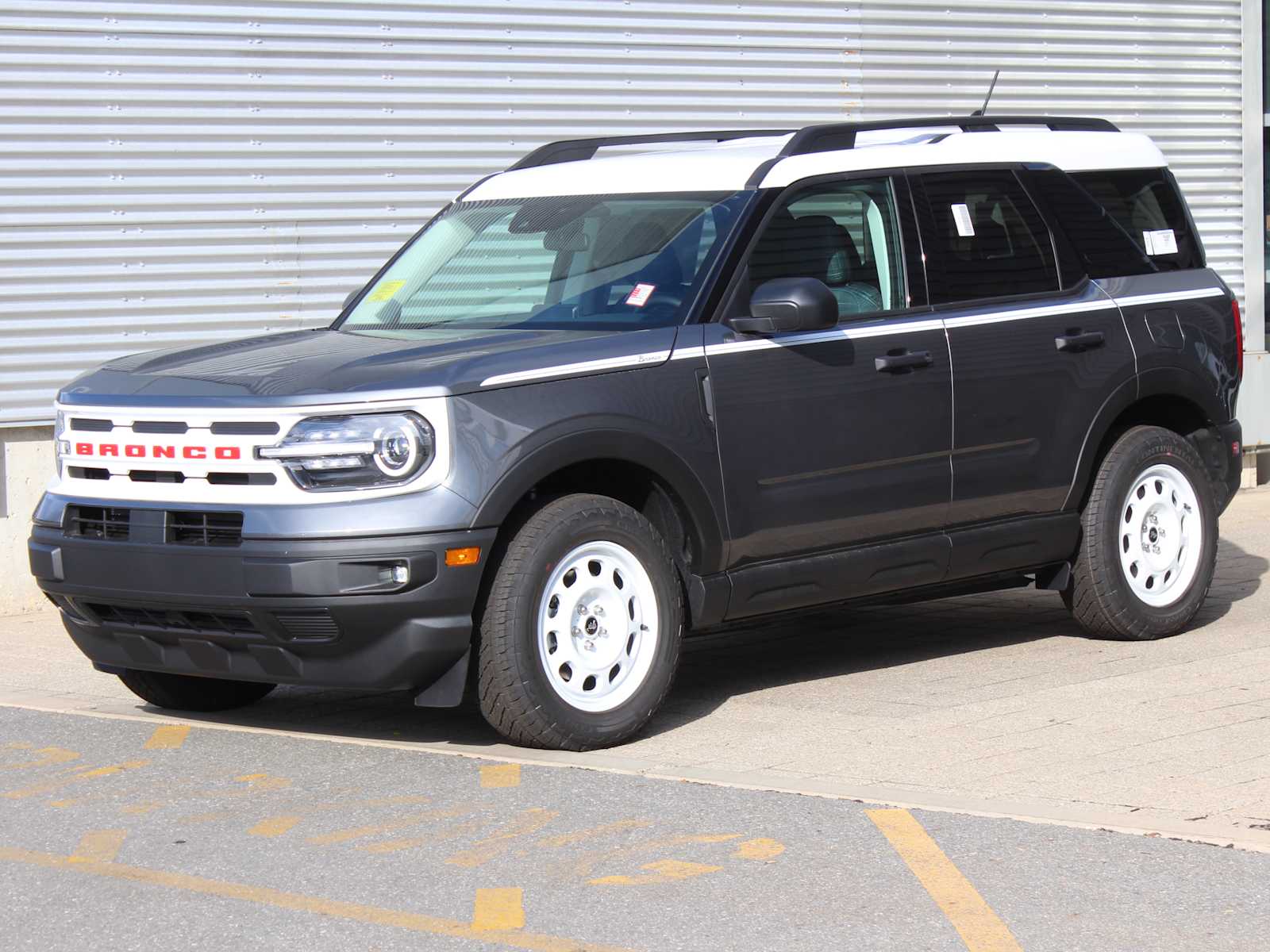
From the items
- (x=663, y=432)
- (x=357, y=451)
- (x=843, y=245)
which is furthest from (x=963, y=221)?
(x=357, y=451)

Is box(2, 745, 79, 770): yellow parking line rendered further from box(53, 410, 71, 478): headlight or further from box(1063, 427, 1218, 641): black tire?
box(1063, 427, 1218, 641): black tire

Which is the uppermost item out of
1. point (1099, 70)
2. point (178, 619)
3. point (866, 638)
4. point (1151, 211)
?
point (1099, 70)

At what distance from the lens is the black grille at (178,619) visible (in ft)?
20.7

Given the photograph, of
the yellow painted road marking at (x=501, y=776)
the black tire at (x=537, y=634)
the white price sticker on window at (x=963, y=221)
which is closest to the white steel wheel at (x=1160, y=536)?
the white price sticker on window at (x=963, y=221)

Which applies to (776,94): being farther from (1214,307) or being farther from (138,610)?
(138,610)

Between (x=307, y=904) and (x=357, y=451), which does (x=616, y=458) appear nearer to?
(x=357, y=451)

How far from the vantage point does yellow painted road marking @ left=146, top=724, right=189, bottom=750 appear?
267 inches

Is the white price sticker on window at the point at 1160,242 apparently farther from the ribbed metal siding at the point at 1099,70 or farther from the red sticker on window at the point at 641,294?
the ribbed metal siding at the point at 1099,70

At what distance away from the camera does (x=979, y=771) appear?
607 cm

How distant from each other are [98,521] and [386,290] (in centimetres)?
159

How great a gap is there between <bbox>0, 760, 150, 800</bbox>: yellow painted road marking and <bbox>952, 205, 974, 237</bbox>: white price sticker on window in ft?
11.3

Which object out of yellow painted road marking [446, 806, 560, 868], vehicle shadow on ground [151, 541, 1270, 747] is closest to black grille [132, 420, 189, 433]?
vehicle shadow on ground [151, 541, 1270, 747]

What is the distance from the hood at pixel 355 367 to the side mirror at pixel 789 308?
0.31m

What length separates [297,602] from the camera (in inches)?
240
